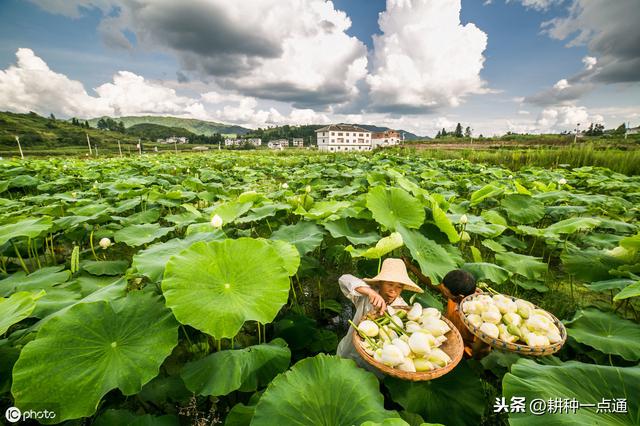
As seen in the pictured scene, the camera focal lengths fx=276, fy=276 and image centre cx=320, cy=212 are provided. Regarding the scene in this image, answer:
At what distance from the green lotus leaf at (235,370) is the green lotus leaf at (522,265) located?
206 centimetres

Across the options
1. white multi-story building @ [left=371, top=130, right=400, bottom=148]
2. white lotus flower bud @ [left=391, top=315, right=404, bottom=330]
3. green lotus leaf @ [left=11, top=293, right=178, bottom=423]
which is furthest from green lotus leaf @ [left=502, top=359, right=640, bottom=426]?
white multi-story building @ [left=371, top=130, right=400, bottom=148]

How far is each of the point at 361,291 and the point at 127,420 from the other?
1.22m

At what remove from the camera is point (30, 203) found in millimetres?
4855

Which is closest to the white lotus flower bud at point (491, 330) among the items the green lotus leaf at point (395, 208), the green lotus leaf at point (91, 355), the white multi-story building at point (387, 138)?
the green lotus leaf at point (395, 208)

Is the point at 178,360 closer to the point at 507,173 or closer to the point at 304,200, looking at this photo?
the point at 304,200

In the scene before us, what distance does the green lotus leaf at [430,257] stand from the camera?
2007mm

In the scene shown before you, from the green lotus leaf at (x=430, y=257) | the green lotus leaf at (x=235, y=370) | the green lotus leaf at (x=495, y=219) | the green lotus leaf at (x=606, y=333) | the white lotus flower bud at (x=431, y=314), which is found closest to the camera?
the green lotus leaf at (x=235, y=370)

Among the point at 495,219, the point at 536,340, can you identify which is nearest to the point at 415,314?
the point at 536,340

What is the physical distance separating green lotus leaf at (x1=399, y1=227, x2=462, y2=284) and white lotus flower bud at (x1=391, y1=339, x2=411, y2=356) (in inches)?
31.3

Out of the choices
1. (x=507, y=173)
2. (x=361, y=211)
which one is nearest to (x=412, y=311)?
(x=361, y=211)

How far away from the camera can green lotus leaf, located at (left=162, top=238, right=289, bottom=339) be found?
130cm

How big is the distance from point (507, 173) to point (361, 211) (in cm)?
759

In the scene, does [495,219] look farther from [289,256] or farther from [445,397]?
[289,256]

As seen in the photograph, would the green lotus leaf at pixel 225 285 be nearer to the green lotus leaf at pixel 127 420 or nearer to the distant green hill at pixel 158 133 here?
the green lotus leaf at pixel 127 420
